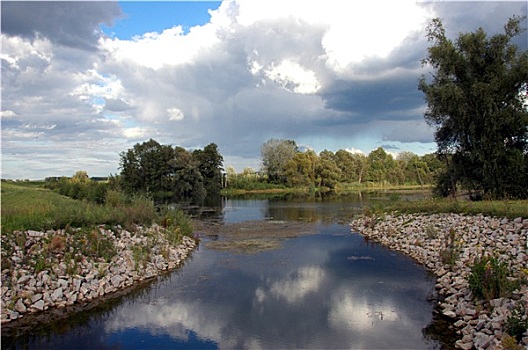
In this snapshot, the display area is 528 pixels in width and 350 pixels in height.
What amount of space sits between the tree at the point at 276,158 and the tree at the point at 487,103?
5897 centimetres

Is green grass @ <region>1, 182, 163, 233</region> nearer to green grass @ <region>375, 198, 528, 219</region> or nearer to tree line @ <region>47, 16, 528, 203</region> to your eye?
tree line @ <region>47, 16, 528, 203</region>

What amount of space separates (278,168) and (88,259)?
7215 cm

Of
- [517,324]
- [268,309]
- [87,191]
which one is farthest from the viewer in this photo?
[87,191]

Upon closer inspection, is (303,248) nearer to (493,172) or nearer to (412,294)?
(412,294)

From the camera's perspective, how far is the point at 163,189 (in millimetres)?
67750

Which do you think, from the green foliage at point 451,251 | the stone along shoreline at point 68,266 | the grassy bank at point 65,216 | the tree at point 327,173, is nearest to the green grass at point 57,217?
the grassy bank at point 65,216

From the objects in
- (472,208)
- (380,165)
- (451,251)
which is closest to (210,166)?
(380,165)

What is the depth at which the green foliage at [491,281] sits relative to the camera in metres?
9.02

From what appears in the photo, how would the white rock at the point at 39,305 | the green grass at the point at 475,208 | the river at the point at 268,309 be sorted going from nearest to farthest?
the river at the point at 268,309
the white rock at the point at 39,305
the green grass at the point at 475,208

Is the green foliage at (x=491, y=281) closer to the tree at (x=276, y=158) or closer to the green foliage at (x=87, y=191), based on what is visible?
the green foliage at (x=87, y=191)

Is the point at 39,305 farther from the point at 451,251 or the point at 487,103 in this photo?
the point at 487,103

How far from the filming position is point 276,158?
8488 cm

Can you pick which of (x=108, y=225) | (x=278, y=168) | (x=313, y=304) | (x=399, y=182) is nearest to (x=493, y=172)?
(x=313, y=304)

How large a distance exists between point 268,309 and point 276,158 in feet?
244
